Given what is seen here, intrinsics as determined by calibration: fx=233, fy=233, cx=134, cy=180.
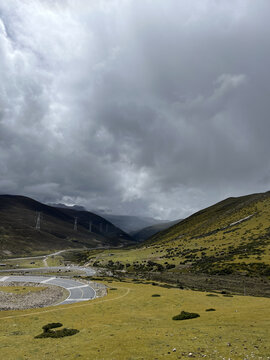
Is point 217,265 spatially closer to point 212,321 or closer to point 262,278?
point 262,278

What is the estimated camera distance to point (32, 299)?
194 ft

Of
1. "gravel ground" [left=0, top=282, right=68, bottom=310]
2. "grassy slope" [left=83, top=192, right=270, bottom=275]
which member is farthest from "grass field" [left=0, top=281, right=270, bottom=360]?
"grassy slope" [left=83, top=192, right=270, bottom=275]

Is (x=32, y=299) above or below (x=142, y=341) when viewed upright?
below

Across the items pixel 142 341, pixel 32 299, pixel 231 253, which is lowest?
pixel 32 299

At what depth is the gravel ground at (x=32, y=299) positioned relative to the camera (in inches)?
2063

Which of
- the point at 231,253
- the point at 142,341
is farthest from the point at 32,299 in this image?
the point at 231,253

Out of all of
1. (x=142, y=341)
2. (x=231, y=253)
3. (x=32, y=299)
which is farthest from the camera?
(x=231, y=253)

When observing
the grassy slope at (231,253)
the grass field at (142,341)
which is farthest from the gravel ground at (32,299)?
the grassy slope at (231,253)

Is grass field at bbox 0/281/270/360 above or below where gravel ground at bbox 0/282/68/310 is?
above

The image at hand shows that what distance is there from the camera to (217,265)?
104 metres

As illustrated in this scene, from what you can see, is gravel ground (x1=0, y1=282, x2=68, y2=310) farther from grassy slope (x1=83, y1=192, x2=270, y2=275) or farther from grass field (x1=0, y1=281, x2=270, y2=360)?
grassy slope (x1=83, y1=192, x2=270, y2=275)

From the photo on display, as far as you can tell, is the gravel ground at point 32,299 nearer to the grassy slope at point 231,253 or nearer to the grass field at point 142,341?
the grass field at point 142,341

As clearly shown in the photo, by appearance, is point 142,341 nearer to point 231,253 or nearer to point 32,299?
point 32,299

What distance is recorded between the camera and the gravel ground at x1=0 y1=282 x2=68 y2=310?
Answer: 172ft
